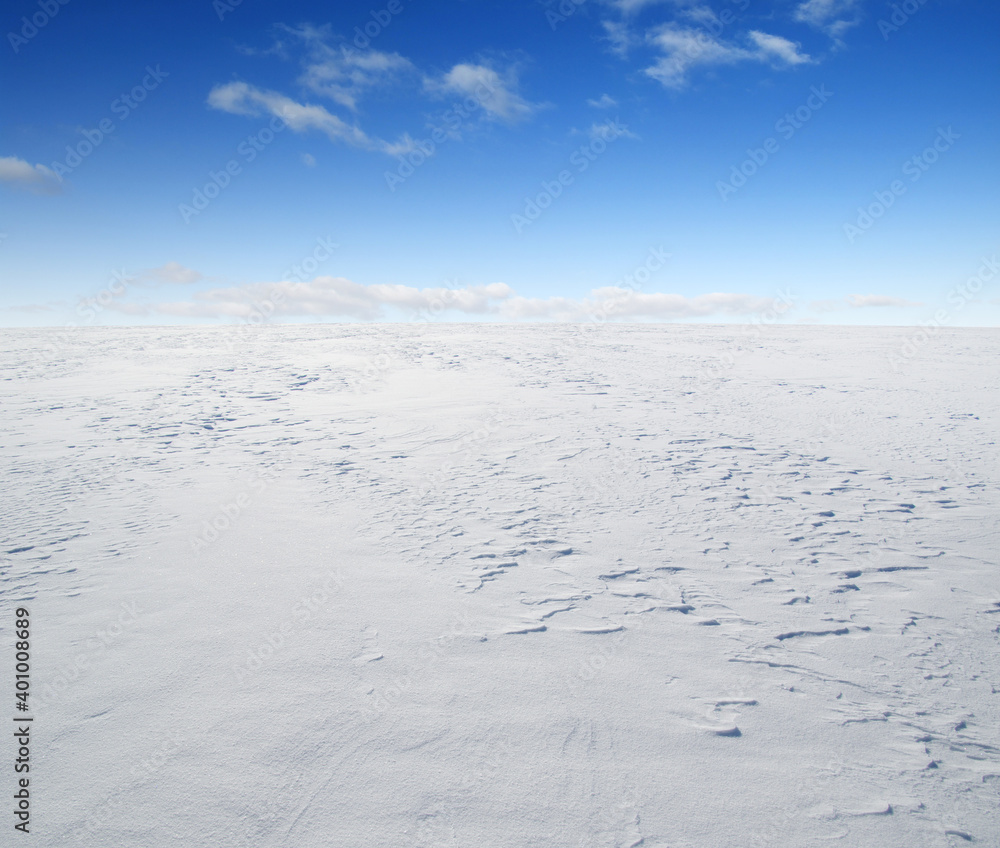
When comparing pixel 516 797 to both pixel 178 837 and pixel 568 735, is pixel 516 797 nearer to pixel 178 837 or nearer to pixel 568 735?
pixel 568 735

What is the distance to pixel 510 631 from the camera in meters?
3.45

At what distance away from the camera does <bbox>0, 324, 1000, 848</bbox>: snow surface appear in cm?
223

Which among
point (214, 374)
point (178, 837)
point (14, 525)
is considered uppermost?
point (214, 374)

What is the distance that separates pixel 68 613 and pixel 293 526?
6.02 feet

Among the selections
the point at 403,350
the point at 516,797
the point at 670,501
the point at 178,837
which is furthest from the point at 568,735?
the point at 403,350

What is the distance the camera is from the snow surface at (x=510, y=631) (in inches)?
87.7

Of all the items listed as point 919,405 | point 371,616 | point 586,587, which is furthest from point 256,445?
point 919,405

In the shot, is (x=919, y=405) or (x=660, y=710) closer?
(x=660, y=710)

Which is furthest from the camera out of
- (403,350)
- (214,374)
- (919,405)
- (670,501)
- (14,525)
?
(403,350)

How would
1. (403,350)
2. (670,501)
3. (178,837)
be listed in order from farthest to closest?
(403,350) → (670,501) → (178,837)

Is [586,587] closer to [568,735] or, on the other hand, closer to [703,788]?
[568,735]

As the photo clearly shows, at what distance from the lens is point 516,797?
2264 millimetres

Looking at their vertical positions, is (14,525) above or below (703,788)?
above

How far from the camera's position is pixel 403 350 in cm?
1630
